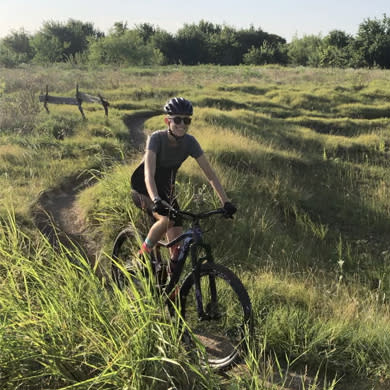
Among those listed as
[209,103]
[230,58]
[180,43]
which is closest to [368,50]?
[230,58]

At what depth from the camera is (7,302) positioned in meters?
2.85

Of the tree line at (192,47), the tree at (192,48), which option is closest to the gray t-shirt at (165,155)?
the tree line at (192,47)

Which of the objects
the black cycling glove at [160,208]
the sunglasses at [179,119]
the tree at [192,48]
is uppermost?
the tree at [192,48]

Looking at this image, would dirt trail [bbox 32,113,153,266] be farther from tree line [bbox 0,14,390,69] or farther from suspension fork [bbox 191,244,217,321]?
tree line [bbox 0,14,390,69]

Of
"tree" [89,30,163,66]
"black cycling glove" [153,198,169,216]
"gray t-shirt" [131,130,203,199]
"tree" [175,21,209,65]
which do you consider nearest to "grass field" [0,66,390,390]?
"black cycling glove" [153,198,169,216]

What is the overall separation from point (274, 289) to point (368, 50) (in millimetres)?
53326

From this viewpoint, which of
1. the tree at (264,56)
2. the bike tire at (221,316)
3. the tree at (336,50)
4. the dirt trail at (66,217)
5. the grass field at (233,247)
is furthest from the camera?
the tree at (264,56)

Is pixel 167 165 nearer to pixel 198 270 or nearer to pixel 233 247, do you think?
pixel 198 270

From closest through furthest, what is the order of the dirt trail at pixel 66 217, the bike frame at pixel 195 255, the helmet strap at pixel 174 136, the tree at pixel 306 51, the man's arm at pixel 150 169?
the bike frame at pixel 195 255
the man's arm at pixel 150 169
the helmet strap at pixel 174 136
the dirt trail at pixel 66 217
the tree at pixel 306 51

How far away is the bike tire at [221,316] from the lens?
126 inches

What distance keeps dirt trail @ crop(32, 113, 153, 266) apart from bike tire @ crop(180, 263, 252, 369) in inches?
72.8

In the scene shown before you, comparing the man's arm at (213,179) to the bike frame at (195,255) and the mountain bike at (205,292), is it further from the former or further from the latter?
the bike frame at (195,255)

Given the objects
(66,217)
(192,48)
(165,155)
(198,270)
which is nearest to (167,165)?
(165,155)

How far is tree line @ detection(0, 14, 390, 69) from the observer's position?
151ft
